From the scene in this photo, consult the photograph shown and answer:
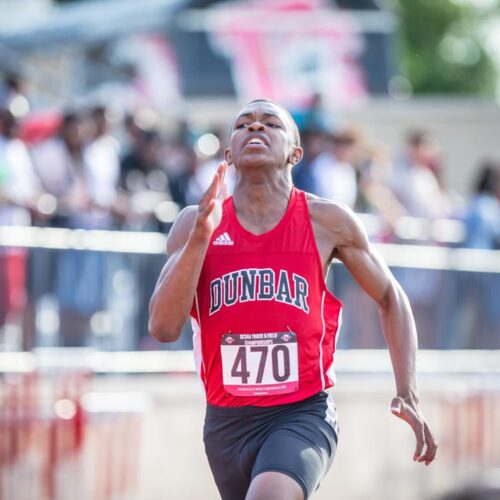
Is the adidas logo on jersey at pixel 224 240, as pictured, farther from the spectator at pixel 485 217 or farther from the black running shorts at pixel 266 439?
the spectator at pixel 485 217

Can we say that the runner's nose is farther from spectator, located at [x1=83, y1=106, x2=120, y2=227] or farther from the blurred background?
spectator, located at [x1=83, y1=106, x2=120, y2=227]

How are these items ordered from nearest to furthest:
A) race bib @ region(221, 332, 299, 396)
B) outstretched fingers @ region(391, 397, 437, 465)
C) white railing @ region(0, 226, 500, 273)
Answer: outstretched fingers @ region(391, 397, 437, 465)
race bib @ region(221, 332, 299, 396)
white railing @ region(0, 226, 500, 273)

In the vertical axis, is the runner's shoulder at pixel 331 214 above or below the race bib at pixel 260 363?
above

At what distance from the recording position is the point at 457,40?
64.9 meters

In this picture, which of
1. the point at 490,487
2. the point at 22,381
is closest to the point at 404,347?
the point at 490,487

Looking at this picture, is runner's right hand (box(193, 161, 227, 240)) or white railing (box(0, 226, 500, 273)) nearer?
runner's right hand (box(193, 161, 227, 240))

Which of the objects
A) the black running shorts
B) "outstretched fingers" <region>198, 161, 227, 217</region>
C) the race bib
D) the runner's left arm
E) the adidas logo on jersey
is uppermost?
"outstretched fingers" <region>198, 161, 227, 217</region>

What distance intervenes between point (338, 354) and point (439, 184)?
3.53 meters

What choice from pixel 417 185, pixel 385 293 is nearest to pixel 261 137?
pixel 385 293

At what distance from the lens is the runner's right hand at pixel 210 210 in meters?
6.07

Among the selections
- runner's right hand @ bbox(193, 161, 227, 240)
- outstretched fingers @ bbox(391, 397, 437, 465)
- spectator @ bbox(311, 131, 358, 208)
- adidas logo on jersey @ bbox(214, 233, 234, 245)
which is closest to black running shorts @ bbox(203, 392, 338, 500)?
outstretched fingers @ bbox(391, 397, 437, 465)

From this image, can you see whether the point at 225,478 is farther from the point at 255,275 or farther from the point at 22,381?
the point at 22,381

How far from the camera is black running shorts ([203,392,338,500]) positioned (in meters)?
6.37

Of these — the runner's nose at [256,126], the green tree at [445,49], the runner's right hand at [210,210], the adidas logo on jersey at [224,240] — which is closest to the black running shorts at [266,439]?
the adidas logo on jersey at [224,240]
